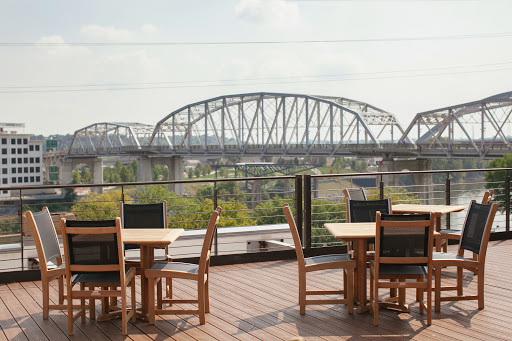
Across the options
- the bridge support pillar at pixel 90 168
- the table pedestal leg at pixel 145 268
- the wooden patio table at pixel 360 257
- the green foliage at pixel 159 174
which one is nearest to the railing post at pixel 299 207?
the wooden patio table at pixel 360 257

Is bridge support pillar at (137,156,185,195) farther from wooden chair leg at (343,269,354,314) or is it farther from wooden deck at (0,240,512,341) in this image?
wooden chair leg at (343,269,354,314)

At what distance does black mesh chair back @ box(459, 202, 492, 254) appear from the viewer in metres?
4.57

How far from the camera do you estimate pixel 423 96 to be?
316ft

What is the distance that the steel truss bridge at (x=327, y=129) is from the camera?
47.4 metres

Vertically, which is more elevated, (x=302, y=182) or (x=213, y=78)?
(x=213, y=78)

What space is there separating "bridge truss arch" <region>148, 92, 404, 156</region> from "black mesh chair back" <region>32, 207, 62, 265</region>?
51.8m

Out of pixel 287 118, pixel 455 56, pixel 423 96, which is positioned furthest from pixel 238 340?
pixel 423 96

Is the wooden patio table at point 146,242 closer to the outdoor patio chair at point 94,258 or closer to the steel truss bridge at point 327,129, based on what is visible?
the outdoor patio chair at point 94,258

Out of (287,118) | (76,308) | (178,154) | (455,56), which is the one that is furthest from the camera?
(455,56)

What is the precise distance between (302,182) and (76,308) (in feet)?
11.0

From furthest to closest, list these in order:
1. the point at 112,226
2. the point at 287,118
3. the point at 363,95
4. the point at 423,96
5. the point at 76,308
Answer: the point at 363,95, the point at 423,96, the point at 287,118, the point at 76,308, the point at 112,226

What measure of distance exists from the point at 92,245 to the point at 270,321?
156 centimetres

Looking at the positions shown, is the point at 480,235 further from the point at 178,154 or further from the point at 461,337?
the point at 178,154

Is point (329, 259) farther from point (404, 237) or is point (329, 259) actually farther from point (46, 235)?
point (46, 235)
